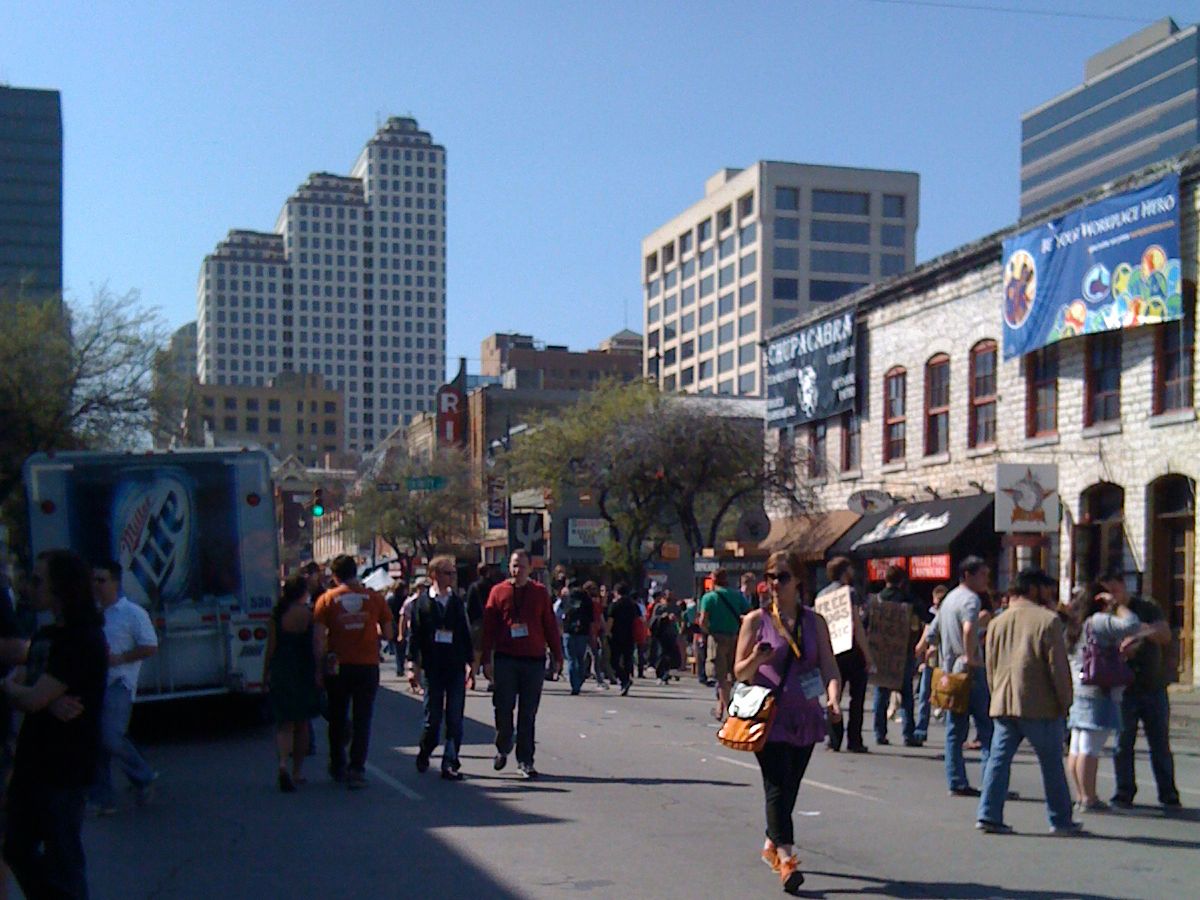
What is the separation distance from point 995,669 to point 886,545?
20.0 meters

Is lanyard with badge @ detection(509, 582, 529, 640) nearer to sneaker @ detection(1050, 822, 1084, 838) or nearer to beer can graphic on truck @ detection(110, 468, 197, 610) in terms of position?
sneaker @ detection(1050, 822, 1084, 838)

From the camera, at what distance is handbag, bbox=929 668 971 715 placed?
11000mm

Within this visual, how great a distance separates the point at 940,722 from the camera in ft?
61.8

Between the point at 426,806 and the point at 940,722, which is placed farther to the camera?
the point at 940,722

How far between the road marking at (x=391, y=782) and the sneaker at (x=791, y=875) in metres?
4.22

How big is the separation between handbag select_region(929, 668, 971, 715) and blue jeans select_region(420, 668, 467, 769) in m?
3.86

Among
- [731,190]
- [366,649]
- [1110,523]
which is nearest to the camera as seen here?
[366,649]

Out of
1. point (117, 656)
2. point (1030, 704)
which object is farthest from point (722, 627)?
point (117, 656)

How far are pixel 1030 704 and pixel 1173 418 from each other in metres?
15.0

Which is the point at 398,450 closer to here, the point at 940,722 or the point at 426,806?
the point at 940,722

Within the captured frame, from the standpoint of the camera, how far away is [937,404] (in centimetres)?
3000

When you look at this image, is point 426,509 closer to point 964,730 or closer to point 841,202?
point 964,730

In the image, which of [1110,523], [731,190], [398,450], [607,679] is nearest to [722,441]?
[607,679]

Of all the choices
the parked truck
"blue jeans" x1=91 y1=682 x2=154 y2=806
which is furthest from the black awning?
"blue jeans" x1=91 y1=682 x2=154 y2=806
